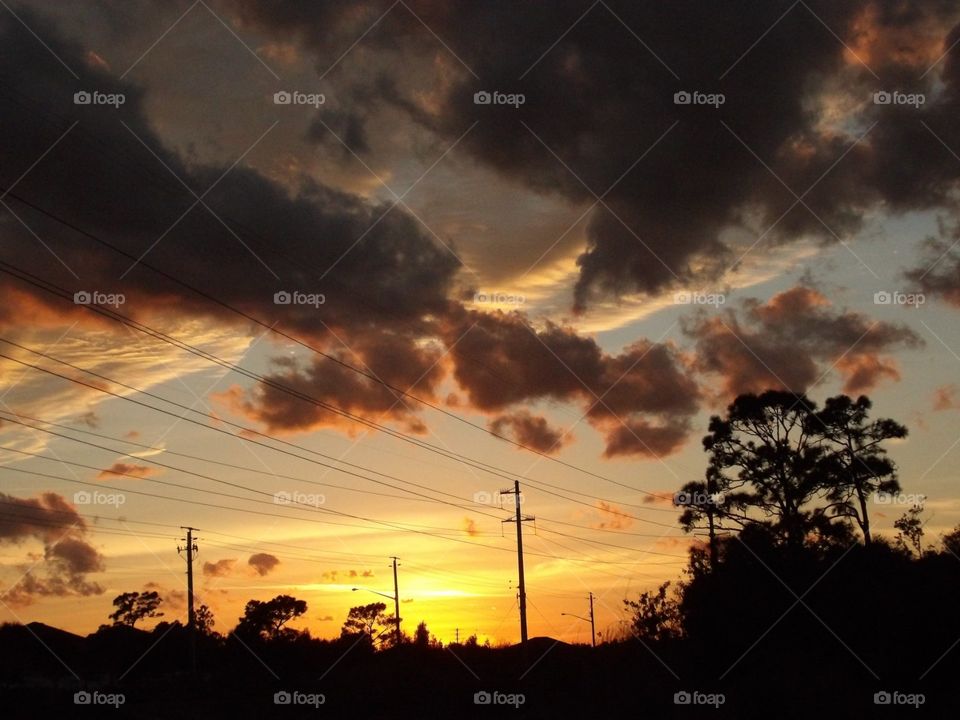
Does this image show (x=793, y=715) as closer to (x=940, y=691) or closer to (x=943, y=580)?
(x=940, y=691)

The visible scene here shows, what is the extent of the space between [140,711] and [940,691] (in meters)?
30.7

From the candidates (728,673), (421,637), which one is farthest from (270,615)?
(728,673)

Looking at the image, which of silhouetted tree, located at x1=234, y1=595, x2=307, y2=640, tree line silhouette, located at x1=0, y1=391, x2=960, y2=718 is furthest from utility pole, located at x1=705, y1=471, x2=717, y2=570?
silhouetted tree, located at x1=234, y1=595, x2=307, y2=640

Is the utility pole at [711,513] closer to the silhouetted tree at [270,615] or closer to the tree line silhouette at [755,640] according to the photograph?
the tree line silhouette at [755,640]

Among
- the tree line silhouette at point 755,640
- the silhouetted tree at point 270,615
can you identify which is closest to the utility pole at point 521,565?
the tree line silhouette at point 755,640

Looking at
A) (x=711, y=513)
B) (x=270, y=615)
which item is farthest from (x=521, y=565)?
(x=270, y=615)

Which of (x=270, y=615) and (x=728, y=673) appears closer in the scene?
(x=728, y=673)

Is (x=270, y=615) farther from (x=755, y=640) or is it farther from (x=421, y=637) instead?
(x=755, y=640)

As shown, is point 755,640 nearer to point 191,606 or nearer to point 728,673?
point 728,673

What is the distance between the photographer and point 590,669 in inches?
2071

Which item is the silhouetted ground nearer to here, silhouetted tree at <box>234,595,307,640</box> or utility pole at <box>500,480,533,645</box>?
utility pole at <box>500,480,533,645</box>

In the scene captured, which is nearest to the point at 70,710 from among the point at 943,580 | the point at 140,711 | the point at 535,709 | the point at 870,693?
the point at 140,711

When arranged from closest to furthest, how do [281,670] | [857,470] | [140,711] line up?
1. [140,711]
2. [857,470]
3. [281,670]

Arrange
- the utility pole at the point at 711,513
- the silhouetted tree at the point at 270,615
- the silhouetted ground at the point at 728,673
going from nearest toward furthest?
1. the silhouetted ground at the point at 728,673
2. the utility pole at the point at 711,513
3. the silhouetted tree at the point at 270,615
